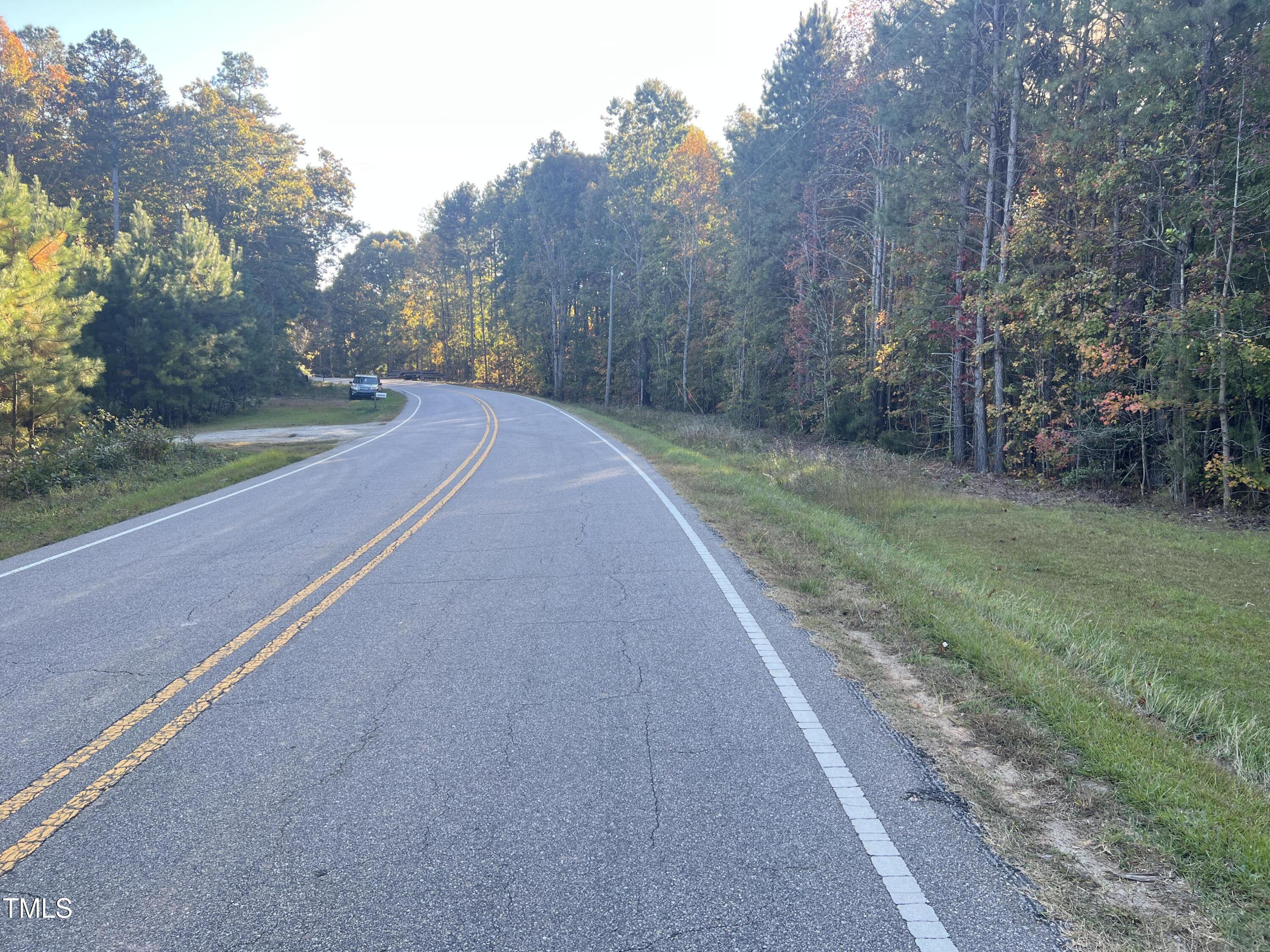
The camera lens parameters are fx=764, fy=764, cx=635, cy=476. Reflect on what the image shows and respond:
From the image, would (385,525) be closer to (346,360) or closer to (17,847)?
(17,847)

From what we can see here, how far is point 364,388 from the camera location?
152ft

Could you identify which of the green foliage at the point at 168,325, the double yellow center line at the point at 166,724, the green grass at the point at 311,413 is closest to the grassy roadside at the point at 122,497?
the double yellow center line at the point at 166,724

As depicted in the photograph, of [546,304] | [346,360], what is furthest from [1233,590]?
[346,360]

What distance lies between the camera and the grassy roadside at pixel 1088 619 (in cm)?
348

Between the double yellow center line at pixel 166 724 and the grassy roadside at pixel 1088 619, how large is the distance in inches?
169

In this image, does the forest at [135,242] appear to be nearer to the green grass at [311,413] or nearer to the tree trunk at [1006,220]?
the green grass at [311,413]

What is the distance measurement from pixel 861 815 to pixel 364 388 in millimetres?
46864

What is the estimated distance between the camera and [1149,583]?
9.20 m

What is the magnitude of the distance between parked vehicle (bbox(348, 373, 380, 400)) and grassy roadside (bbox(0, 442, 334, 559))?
82.5 ft

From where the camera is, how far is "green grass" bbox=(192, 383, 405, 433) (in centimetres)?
3300

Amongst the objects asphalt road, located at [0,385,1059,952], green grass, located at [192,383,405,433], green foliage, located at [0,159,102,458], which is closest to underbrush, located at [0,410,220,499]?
green foliage, located at [0,159,102,458]

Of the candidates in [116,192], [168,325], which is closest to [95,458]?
[168,325]

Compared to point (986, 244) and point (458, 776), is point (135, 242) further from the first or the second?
point (458, 776)

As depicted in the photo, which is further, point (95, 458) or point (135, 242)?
point (135, 242)
